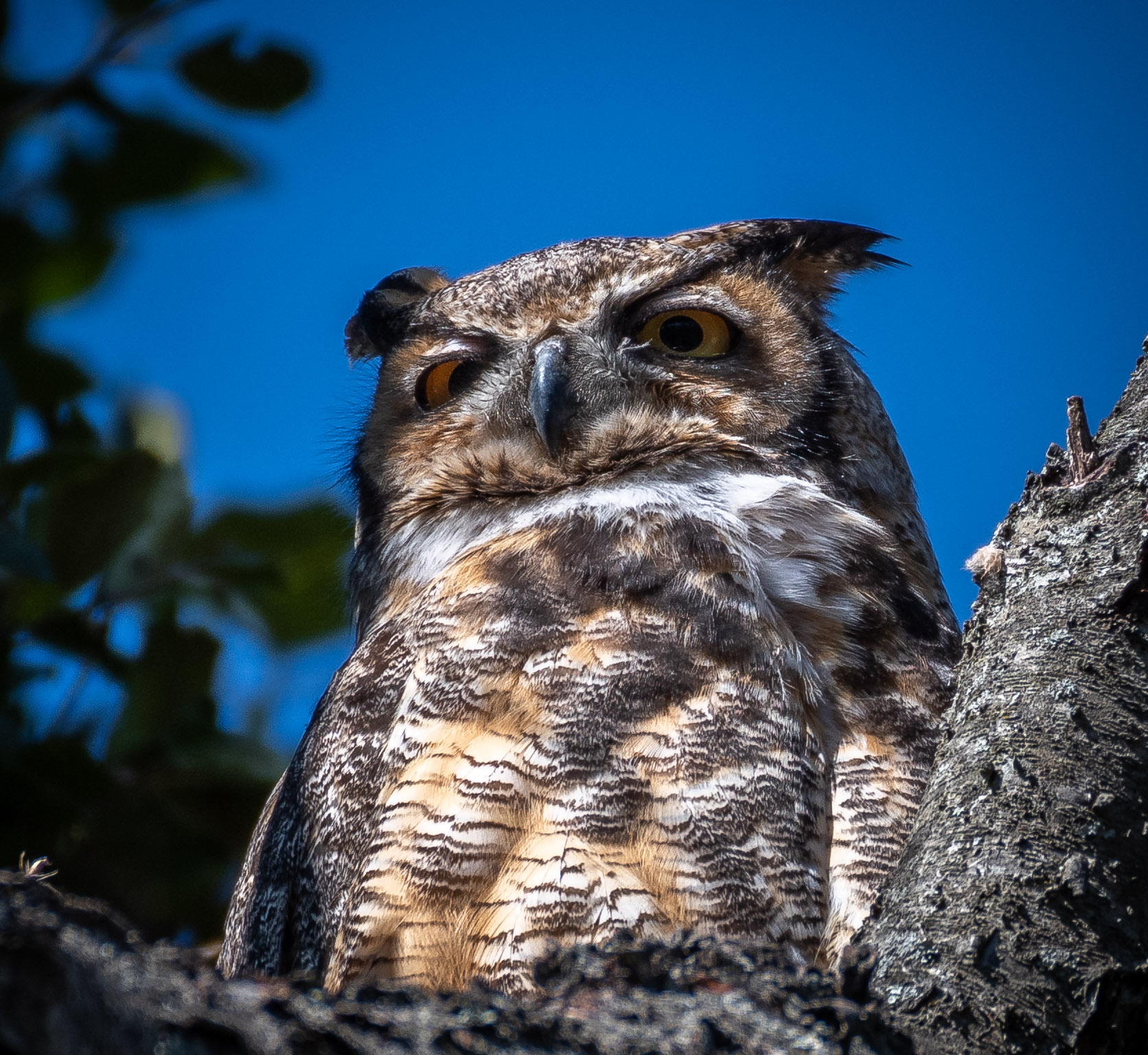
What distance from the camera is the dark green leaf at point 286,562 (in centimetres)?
203

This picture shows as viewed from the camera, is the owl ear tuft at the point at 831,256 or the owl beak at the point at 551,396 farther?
the owl ear tuft at the point at 831,256

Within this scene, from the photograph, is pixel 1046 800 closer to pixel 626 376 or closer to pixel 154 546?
pixel 626 376

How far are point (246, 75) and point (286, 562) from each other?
888 mm

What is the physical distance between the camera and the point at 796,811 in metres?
1.55

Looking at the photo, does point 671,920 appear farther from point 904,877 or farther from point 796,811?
point 904,877

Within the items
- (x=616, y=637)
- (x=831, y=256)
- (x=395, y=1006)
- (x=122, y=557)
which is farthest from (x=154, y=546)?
(x=831, y=256)

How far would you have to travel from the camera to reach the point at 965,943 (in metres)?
1.07

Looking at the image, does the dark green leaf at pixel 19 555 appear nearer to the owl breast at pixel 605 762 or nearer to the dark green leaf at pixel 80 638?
the dark green leaf at pixel 80 638

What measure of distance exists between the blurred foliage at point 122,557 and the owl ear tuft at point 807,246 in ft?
3.19

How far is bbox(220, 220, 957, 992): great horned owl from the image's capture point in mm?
1514

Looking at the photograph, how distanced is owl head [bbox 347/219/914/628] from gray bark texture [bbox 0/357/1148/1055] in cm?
83

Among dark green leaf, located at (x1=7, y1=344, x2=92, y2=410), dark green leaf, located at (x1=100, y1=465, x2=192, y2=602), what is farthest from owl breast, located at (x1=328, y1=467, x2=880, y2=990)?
dark green leaf, located at (x1=7, y1=344, x2=92, y2=410)

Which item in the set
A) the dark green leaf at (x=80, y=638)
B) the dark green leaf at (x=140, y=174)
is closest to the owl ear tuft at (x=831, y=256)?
the dark green leaf at (x=140, y=174)

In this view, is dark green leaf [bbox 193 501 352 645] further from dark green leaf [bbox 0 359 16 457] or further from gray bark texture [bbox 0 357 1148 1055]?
gray bark texture [bbox 0 357 1148 1055]
